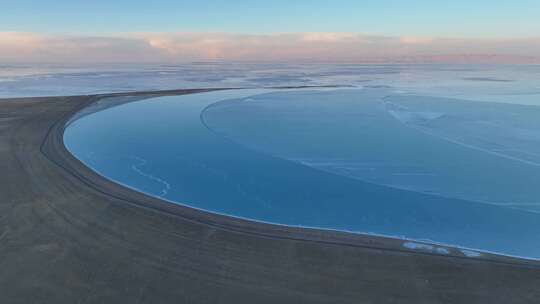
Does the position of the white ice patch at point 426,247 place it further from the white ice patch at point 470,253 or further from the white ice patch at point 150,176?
the white ice patch at point 150,176

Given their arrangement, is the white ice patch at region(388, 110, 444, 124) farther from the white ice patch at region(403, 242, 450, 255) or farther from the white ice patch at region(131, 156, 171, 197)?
the white ice patch at region(131, 156, 171, 197)

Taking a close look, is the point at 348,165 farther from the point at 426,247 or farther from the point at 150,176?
the point at 150,176

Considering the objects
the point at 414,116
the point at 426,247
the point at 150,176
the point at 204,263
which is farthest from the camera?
the point at 414,116

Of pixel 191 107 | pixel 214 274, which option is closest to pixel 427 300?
pixel 214 274

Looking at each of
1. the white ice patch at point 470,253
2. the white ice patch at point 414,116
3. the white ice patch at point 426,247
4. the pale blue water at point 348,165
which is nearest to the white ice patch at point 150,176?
the pale blue water at point 348,165

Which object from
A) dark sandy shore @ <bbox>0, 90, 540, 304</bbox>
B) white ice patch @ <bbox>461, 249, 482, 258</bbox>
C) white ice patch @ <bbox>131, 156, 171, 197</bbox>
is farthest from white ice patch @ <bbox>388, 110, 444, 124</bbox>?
white ice patch @ <bbox>131, 156, 171, 197</bbox>

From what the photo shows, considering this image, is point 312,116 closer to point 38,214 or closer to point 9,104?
point 38,214

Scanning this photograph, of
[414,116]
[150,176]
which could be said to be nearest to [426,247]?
[150,176]
